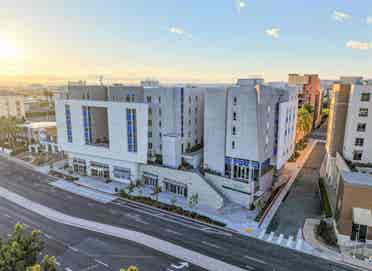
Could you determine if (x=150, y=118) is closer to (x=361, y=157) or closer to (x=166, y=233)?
(x=166, y=233)

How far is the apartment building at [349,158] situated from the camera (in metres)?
31.1

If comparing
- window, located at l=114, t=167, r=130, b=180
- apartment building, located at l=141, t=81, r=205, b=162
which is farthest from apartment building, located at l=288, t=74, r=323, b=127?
window, located at l=114, t=167, r=130, b=180

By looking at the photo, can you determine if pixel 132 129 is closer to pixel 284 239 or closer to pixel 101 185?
pixel 101 185

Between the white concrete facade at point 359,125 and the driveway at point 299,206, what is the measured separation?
1028 cm

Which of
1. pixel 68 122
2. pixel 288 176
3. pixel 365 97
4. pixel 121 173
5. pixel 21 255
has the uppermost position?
pixel 365 97

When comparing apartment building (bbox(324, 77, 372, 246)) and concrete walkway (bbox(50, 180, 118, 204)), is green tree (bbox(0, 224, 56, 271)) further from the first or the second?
apartment building (bbox(324, 77, 372, 246))

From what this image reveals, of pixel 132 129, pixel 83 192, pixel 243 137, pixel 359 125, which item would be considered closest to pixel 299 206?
pixel 243 137

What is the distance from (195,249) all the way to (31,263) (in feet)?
59.4

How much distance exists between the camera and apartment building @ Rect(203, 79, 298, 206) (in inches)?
1614

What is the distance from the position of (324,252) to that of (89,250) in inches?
1164

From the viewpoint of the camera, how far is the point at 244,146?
138 feet

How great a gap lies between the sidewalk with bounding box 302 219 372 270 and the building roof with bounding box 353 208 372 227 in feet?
14.5

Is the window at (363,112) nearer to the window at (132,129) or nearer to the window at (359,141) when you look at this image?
the window at (359,141)

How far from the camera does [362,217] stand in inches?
1181
